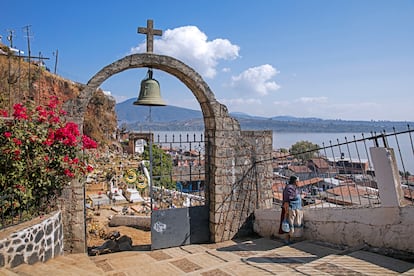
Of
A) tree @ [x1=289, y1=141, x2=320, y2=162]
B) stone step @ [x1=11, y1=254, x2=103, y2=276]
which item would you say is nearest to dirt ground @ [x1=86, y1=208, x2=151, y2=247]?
stone step @ [x1=11, y1=254, x2=103, y2=276]

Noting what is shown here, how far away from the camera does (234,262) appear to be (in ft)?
15.1

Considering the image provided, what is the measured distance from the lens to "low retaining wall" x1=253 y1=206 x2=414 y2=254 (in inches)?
157

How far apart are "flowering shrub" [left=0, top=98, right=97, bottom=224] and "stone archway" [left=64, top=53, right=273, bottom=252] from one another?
1691mm

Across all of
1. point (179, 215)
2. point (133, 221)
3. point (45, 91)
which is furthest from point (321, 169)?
point (45, 91)

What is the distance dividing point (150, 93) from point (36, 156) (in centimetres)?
226

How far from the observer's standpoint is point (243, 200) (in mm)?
6535

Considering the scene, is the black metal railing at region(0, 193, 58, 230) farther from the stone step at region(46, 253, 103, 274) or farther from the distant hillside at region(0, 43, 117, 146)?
the distant hillside at region(0, 43, 117, 146)

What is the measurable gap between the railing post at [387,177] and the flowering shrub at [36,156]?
4.43 metres

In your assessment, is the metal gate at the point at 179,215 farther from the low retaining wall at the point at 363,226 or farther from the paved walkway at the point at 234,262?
the low retaining wall at the point at 363,226

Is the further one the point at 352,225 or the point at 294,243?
the point at 294,243

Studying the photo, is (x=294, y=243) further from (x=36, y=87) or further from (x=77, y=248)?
(x=36, y=87)

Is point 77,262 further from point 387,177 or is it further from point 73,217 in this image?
point 387,177

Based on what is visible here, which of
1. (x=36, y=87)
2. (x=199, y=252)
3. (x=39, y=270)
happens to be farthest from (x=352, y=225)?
(x=36, y=87)

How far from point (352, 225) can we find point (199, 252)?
2669 millimetres
